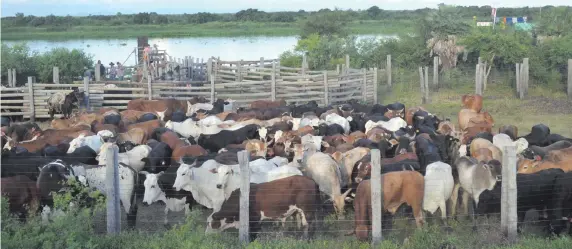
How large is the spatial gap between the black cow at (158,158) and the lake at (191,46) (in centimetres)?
4895

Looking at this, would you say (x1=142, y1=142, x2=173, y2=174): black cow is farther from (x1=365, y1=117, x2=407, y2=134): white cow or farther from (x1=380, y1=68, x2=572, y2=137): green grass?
(x1=380, y1=68, x2=572, y2=137): green grass

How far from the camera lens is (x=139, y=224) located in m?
11.2

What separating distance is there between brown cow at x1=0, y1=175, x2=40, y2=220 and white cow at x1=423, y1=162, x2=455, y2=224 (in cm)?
554

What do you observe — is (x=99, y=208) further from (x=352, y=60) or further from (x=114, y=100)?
(x=352, y=60)

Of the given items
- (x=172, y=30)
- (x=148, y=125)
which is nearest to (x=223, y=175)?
(x=148, y=125)

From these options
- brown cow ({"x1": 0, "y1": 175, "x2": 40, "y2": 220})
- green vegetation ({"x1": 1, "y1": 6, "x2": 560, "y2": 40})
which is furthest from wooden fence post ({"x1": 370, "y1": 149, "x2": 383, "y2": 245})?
green vegetation ({"x1": 1, "y1": 6, "x2": 560, "y2": 40})

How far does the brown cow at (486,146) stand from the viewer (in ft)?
44.6

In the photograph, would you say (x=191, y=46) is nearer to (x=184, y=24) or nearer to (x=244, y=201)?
(x=184, y=24)

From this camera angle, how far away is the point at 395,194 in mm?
10625

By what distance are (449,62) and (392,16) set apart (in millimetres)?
85517

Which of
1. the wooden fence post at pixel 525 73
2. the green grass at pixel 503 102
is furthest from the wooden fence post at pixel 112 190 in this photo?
the wooden fence post at pixel 525 73

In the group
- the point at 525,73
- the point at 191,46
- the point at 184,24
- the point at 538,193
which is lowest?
the point at 538,193

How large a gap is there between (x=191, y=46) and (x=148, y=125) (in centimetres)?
7008

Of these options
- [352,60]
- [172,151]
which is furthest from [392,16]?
[172,151]
